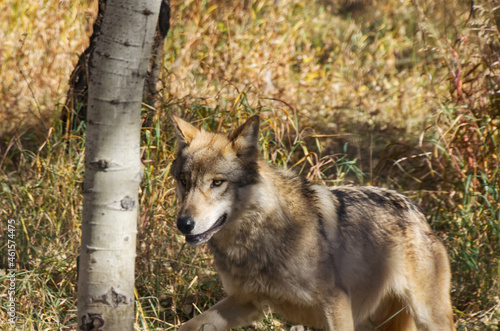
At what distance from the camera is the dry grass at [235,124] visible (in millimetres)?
4625

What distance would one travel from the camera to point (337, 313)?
11.3 ft

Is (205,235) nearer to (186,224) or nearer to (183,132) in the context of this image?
(186,224)

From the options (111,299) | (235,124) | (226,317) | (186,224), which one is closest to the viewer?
(111,299)

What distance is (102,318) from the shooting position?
3.03 meters

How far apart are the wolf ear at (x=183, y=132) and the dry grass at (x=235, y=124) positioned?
1.30 meters

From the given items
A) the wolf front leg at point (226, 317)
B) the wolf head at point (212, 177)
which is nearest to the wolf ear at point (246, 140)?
the wolf head at point (212, 177)

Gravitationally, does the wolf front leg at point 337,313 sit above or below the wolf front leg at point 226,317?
above

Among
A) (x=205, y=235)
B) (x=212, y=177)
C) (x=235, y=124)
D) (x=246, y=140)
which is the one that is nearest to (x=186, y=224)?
(x=205, y=235)

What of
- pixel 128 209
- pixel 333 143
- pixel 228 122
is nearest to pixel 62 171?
pixel 228 122

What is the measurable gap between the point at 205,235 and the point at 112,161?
0.75 m

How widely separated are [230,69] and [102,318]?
15.6ft

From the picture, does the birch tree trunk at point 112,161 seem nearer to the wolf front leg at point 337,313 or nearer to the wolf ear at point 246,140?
the wolf ear at point 246,140

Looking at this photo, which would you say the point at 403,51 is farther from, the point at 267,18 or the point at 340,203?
the point at 340,203

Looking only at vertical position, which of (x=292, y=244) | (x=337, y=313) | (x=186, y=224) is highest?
(x=186, y=224)
